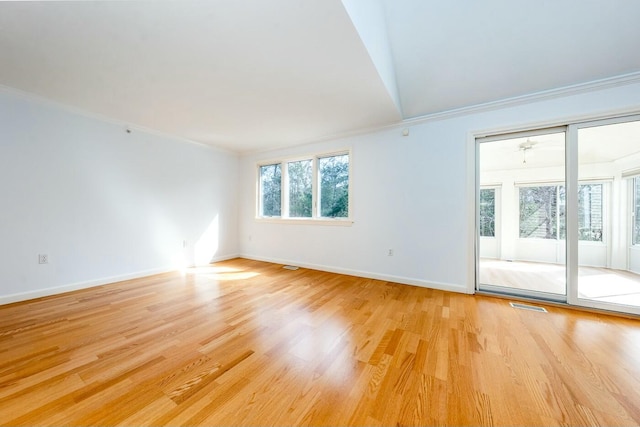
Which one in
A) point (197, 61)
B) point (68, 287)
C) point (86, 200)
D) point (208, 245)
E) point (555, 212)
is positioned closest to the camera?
point (197, 61)

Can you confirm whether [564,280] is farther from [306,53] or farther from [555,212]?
[306,53]

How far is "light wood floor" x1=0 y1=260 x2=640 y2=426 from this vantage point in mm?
1226

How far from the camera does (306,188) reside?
465 cm

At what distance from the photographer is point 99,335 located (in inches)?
78.6

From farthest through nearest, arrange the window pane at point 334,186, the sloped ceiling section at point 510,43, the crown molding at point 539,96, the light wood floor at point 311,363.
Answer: the window pane at point 334,186 → the crown molding at point 539,96 → the sloped ceiling section at point 510,43 → the light wood floor at point 311,363

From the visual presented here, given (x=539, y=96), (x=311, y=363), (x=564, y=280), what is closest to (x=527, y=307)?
(x=564, y=280)

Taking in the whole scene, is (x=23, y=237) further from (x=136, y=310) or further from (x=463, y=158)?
(x=463, y=158)

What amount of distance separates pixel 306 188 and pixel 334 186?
0.64 m

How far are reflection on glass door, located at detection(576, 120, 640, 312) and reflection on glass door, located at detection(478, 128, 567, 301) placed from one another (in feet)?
1.07

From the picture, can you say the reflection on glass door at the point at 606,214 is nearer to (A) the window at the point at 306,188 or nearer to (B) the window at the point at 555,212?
(B) the window at the point at 555,212

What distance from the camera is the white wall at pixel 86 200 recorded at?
8.91 feet

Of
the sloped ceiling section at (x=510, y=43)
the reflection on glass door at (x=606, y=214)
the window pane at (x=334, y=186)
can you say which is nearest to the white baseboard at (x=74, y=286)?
the window pane at (x=334, y=186)

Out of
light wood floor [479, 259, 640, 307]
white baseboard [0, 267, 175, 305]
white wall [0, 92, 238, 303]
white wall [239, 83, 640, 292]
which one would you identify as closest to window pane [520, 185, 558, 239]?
light wood floor [479, 259, 640, 307]

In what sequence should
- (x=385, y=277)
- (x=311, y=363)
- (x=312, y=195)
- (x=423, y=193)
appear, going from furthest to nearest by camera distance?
(x=312, y=195) → (x=385, y=277) → (x=423, y=193) → (x=311, y=363)
